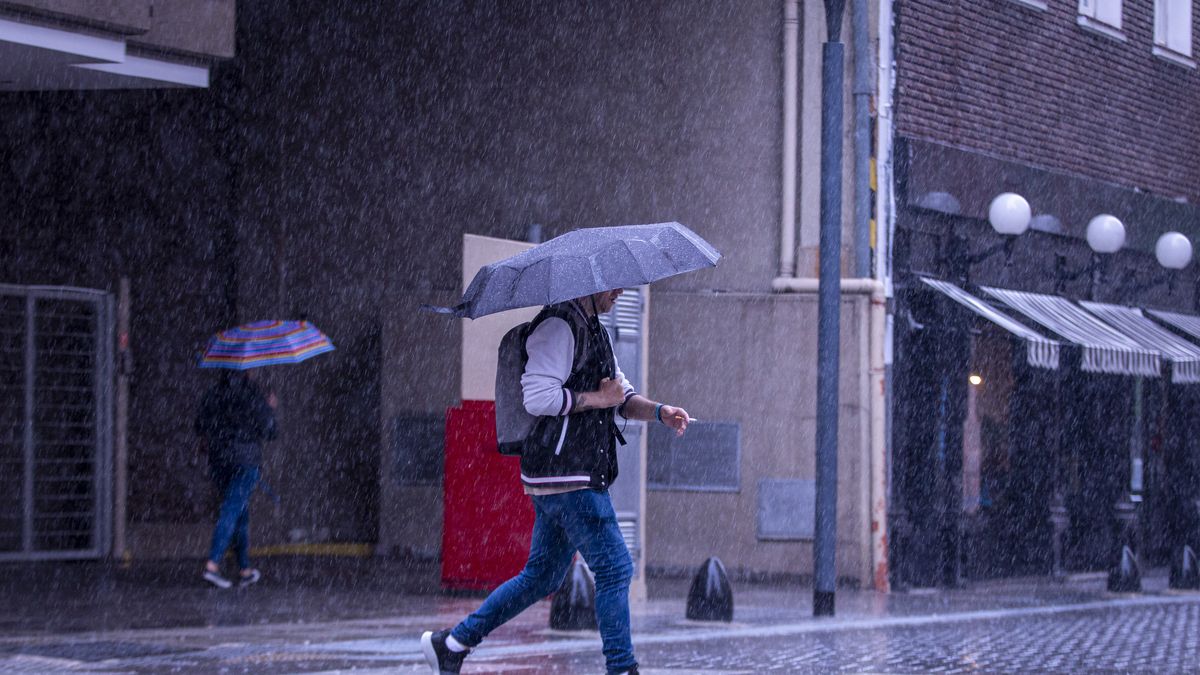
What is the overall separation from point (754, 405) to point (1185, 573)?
4139 millimetres

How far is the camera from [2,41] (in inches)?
450

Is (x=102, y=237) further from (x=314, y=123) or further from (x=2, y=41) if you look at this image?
(x=2, y=41)

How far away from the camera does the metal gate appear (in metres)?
16.3

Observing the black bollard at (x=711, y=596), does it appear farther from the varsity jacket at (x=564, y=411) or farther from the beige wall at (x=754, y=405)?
the varsity jacket at (x=564, y=411)

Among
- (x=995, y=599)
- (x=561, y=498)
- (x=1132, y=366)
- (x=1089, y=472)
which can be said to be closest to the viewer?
(x=561, y=498)

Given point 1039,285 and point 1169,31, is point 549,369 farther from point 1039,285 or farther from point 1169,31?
point 1169,31

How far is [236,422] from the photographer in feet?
45.9

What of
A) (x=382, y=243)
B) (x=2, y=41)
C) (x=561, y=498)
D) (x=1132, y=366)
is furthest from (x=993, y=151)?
(x=561, y=498)

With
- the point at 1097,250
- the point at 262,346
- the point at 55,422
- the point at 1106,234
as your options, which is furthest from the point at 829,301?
the point at 55,422

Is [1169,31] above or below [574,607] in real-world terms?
above

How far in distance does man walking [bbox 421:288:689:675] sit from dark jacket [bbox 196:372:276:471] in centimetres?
713

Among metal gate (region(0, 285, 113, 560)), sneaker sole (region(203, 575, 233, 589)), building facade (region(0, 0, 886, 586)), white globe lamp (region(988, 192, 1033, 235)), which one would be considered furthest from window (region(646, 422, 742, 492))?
metal gate (region(0, 285, 113, 560))

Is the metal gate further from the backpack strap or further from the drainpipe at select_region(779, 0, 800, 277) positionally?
A: the backpack strap

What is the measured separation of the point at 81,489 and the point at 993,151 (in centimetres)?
892
